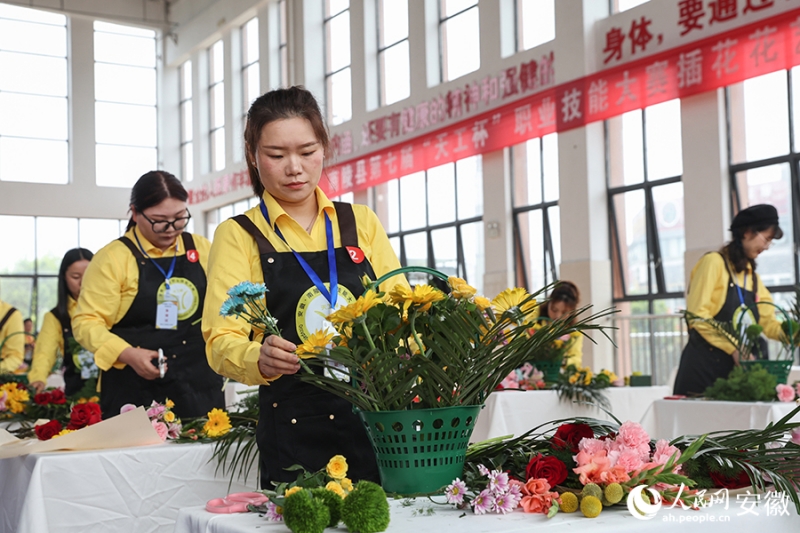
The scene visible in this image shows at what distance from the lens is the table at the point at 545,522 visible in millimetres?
1135

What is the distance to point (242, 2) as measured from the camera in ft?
52.4

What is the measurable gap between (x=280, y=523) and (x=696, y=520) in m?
0.54

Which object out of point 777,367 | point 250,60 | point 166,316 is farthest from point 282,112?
point 250,60

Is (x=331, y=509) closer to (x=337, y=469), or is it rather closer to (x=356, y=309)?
(x=337, y=469)

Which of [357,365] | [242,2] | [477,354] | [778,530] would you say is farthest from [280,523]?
[242,2]

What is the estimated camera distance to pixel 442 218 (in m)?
12.1

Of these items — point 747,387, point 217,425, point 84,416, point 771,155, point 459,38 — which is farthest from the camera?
point 459,38

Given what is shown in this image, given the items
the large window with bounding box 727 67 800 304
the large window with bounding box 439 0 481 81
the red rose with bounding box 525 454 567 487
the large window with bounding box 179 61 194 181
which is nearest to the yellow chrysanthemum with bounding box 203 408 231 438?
the red rose with bounding box 525 454 567 487

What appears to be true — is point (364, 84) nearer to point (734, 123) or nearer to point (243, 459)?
point (734, 123)

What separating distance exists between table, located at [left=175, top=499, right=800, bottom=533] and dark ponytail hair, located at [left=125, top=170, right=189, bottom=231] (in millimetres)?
1765

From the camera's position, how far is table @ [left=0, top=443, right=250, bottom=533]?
2121mm

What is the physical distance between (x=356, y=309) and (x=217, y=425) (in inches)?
48.2

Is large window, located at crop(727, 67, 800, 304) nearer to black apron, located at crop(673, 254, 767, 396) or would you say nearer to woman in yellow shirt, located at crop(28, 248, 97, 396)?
black apron, located at crop(673, 254, 767, 396)

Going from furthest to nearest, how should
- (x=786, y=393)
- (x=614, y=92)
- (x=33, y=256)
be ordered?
(x=33, y=256) → (x=614, y=92) → (x=786, y=393)
